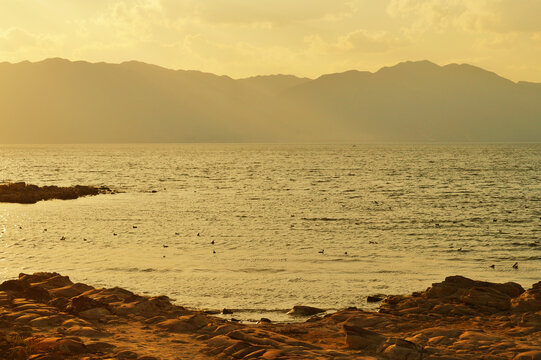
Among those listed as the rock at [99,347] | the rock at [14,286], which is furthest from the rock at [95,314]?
the rock at [14,286]

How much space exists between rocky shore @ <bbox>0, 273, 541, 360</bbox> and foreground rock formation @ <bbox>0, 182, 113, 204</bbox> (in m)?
44.9

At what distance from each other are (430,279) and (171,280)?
39.8ft

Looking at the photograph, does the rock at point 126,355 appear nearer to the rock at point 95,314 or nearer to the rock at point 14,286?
the rock at point 95,314

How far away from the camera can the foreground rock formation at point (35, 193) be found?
62594 millimetres

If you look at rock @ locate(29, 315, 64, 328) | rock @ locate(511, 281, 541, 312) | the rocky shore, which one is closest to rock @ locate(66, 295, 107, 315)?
the rocky shore

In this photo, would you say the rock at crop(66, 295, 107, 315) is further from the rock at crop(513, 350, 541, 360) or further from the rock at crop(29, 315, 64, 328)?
the rock at crop(513, 350, 541, 360)

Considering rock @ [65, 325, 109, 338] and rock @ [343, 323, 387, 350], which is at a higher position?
rock @ [343, 323, 387, 350]

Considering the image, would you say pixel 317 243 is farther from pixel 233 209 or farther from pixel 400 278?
pixel 233 209

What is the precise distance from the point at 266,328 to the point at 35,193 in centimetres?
5569

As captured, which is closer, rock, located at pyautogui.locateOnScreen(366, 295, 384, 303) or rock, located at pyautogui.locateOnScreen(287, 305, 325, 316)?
rock, located at pyautogui.locateOnScreen(287, 305, 325, 316)

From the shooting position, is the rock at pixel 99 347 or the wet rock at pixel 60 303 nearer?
the rock at pixel 99 347

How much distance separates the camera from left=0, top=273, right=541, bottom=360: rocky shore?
1412cm

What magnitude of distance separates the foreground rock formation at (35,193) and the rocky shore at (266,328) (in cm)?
4491

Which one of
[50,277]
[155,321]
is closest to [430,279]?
[155,321]
